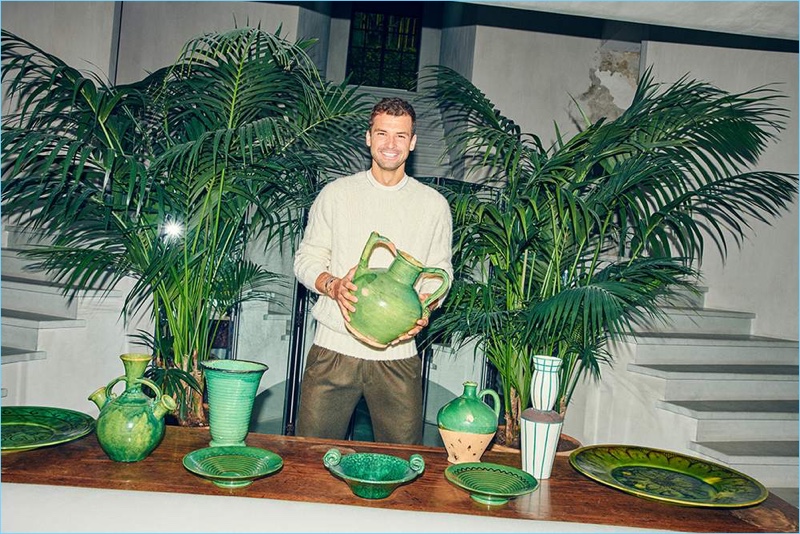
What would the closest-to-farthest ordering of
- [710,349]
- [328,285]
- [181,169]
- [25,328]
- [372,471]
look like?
[372,471] < [328,285] < [181,169] < [25,328] < [710,349]

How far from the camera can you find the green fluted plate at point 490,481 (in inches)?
51.5

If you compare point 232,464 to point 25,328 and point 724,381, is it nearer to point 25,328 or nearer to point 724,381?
point 25,328

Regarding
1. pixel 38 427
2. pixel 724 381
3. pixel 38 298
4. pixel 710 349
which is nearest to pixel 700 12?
pixel 38 427

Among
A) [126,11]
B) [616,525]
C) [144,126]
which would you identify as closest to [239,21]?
[126,11]

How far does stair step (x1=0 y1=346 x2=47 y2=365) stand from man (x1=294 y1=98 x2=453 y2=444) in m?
1.88

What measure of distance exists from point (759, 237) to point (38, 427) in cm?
438

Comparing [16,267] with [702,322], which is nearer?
[16,267]

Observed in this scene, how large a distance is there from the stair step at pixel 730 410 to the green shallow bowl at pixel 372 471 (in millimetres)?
2499

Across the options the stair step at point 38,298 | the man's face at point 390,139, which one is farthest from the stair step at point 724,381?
the stair step at point 38,298

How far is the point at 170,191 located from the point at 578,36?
5.48 metres

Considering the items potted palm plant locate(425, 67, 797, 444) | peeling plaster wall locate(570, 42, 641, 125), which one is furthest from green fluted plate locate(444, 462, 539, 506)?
peeling plaster wall locate(570, 42, 641, 125)

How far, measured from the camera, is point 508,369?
265 centimetres

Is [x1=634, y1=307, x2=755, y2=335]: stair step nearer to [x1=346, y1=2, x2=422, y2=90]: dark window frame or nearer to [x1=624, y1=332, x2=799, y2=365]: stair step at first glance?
[x1=624, y1=332, x2=799, y2=365]: stair step

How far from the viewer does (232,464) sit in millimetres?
1367
